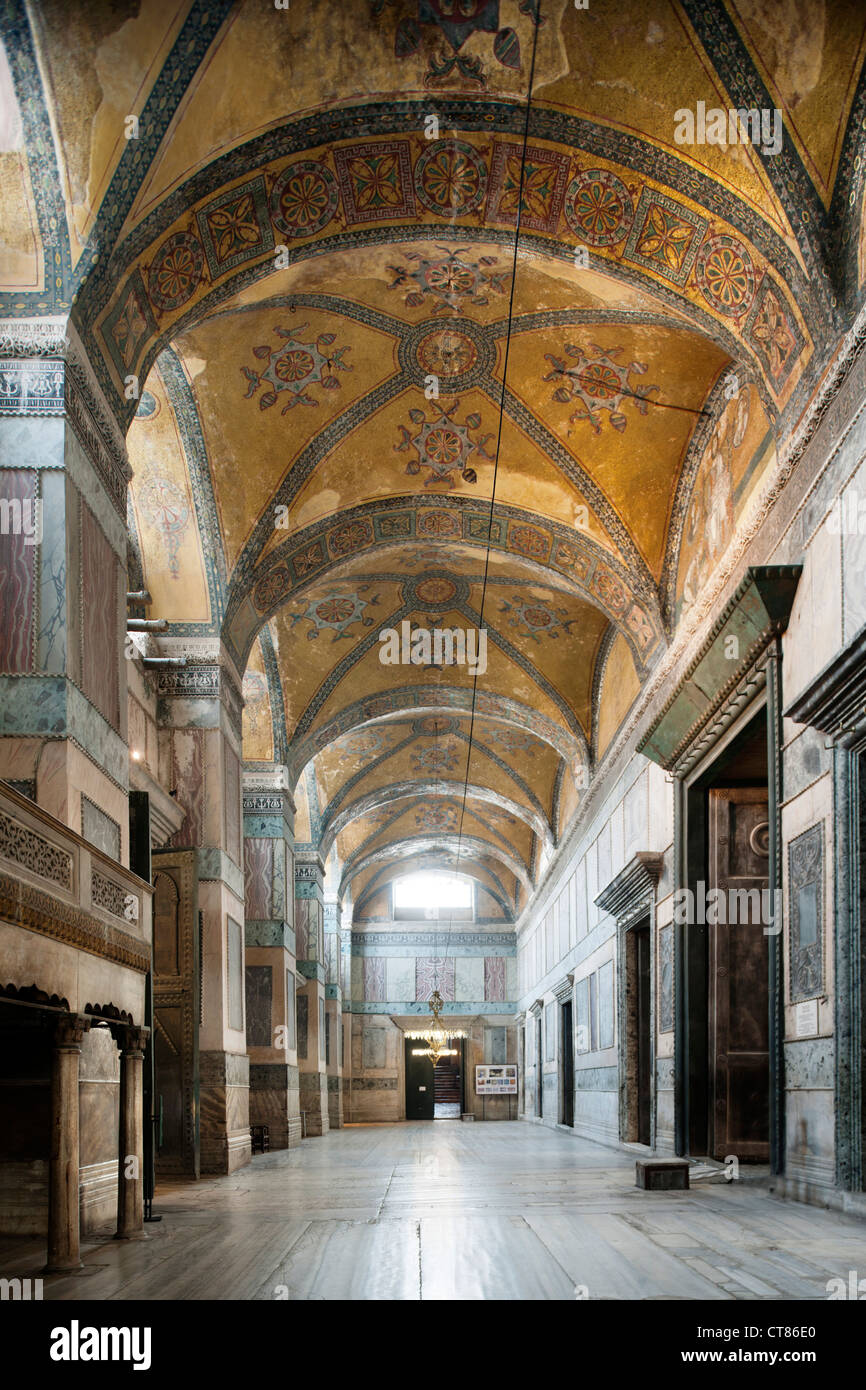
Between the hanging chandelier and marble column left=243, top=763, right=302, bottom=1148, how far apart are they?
40.1 ft

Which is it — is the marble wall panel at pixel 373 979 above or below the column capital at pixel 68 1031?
below

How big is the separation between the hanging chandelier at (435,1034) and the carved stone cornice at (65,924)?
2283 centimetres

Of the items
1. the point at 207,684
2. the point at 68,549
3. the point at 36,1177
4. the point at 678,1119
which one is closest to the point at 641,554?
the point at 207,684

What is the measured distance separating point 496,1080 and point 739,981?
69.0 feet

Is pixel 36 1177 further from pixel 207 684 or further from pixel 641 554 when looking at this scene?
pixel 641 554

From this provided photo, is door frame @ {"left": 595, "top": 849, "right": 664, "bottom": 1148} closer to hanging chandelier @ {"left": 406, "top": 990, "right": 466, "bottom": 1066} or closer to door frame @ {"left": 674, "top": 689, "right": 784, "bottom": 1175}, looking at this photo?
door frame @ {"left": 674, "top": 689, "right": 784, "bottom": 1175}

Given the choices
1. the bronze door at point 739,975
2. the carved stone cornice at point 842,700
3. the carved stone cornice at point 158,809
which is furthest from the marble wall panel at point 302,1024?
the carved stone cornice at point 842,700

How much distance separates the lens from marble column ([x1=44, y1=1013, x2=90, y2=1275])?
5109mm

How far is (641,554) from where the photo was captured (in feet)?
41.4

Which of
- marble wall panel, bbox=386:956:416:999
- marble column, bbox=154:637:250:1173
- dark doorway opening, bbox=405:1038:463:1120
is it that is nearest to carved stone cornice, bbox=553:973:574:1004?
marble column, bbox=154:637:250:1173

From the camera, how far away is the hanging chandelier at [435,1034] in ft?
94.1

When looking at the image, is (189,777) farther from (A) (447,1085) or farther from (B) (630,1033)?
(A) (447,1085)

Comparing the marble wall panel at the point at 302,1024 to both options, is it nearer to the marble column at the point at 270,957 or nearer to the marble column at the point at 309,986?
the marble column at the point at 309,986
